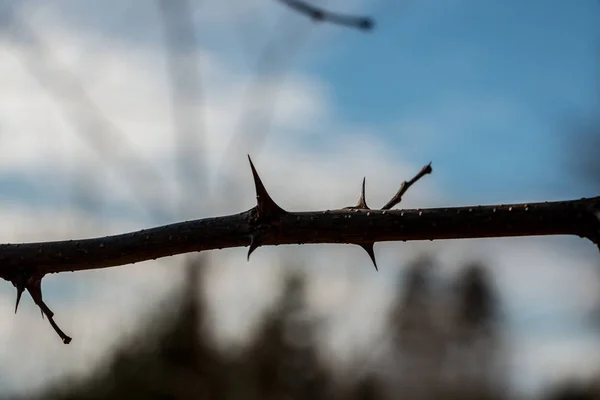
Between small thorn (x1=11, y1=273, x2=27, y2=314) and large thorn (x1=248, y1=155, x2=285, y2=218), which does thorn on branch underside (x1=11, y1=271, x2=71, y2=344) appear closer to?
small thorn (x1=11, y1=273, x2=27, y2=314)

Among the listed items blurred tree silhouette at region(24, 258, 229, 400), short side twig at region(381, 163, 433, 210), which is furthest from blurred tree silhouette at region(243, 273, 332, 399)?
short side twig at region(381, 163, 433, 210)

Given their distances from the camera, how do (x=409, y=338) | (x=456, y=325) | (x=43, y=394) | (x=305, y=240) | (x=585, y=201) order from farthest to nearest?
(x=456, y=325)
(x=409, y=338)
(x=43, y=394)
(x=305, y=240)
(x=585, y=201)

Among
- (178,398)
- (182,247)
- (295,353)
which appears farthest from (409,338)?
(182,247)

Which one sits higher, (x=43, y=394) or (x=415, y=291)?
(x=415, y=291)

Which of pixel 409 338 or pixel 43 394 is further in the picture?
pixel 409 338

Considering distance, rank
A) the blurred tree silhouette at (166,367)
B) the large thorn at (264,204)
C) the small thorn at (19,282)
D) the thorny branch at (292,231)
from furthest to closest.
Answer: the blurred tree silhouette at (166,367) → the small thorn at (19,282) → the large thorn at (264,204) → the thorny branch at (292,231)

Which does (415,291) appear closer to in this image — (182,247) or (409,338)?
(409,338)

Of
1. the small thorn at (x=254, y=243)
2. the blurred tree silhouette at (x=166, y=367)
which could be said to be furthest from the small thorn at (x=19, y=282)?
the blurred tree silhouette at (x=166, y=367)

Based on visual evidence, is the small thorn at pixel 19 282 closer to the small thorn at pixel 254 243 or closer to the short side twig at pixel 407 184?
the small thorn at pixel 254 243

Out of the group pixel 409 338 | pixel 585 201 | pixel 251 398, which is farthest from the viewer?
pixel 409 338

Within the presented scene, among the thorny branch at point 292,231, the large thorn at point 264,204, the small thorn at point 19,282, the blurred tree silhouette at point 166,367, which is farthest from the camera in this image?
the blurred tree silhouette at point 166,367
